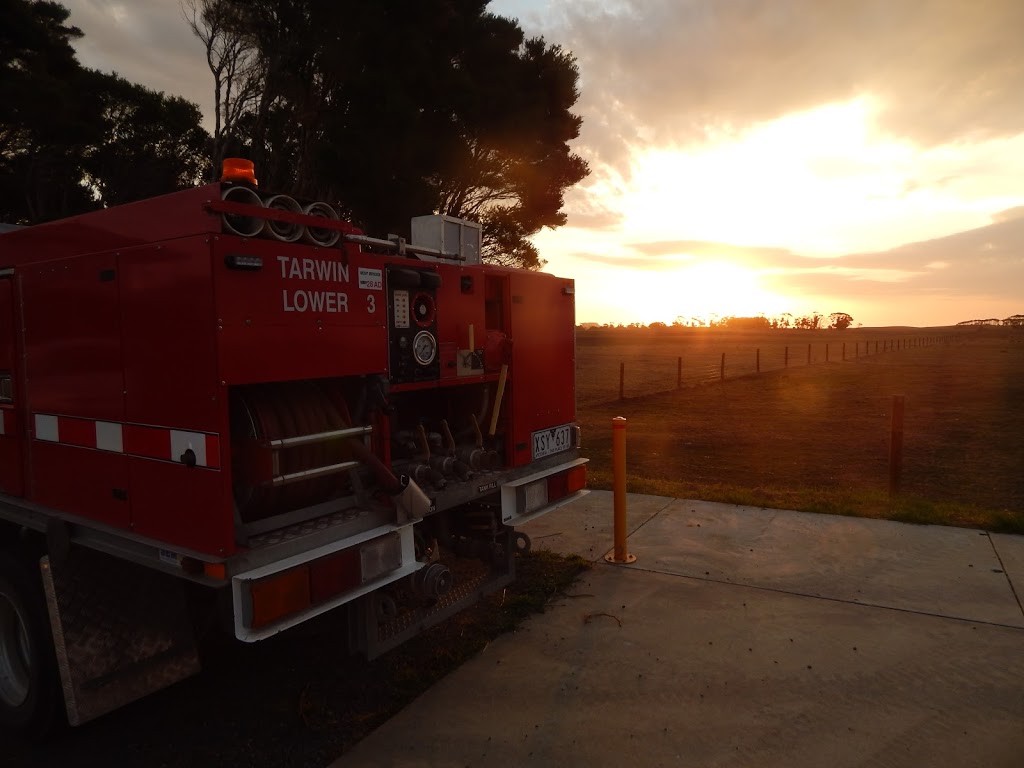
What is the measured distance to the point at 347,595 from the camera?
3.02 meters

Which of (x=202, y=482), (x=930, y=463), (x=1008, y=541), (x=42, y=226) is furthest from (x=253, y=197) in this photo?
(x=930, y=463)

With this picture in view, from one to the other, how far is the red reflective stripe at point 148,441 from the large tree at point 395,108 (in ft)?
41.4

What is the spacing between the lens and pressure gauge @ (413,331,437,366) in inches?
146

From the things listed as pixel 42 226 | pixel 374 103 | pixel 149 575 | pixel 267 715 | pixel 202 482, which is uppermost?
pixel 374 103

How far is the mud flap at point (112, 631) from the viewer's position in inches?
→ 124

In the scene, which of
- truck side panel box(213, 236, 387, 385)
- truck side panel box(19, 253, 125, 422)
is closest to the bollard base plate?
truck side panel box(213, 236, 387, 385)

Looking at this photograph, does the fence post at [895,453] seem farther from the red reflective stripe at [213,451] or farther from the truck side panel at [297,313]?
the red reflective stripe at [213,451]

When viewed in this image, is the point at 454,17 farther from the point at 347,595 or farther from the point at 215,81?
the point at 347,595

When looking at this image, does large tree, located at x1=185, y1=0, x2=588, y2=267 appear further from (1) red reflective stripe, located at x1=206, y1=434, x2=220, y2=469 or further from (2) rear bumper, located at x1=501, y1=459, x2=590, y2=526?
(1) red reflective stripe, located at x1=206, y1=434, x2=220, y2=469

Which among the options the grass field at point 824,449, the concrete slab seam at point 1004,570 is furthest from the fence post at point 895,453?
the concrete slab seam at point 1004,570

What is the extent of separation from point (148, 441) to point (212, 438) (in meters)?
0.48

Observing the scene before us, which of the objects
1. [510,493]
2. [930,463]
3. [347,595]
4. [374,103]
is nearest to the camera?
[347,595]

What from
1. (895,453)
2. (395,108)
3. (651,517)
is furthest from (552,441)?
(395,108)

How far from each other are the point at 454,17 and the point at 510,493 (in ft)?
50.3
